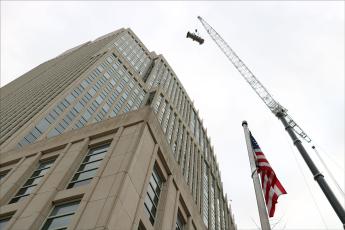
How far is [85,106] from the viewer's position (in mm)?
61719

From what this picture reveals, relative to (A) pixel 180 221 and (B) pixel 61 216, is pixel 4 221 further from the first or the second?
(A) pixel 180 221

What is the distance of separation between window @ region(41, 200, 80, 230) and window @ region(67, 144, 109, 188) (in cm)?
202

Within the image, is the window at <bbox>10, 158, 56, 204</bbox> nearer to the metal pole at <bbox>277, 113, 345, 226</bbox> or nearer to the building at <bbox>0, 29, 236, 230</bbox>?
the building at <bbox>0, 29, 236, 230</bbox>

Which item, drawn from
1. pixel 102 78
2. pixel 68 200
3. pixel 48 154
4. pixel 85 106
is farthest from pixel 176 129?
pixel 68 200

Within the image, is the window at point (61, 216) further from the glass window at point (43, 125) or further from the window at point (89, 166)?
the glass window at point (43, 125)

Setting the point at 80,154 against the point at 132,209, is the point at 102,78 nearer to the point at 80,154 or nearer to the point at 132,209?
the point at 80,154

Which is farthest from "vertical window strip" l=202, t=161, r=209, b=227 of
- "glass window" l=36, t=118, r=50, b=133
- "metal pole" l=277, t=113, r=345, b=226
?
"metal pole" l=277, t=113, r=345, b=226

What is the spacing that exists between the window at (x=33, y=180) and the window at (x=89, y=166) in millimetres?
3728

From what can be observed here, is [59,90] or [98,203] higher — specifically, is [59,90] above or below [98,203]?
above

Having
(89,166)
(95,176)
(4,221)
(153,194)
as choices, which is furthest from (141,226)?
(4,221)

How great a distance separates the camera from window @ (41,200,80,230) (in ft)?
65.3

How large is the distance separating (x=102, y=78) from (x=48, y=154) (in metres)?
45.2

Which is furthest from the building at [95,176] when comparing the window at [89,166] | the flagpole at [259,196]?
the flagpole at [259,196]

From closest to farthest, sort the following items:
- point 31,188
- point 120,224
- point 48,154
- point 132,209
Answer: point 120,224 → point 132,209 → point 31,188 → point 48,154
